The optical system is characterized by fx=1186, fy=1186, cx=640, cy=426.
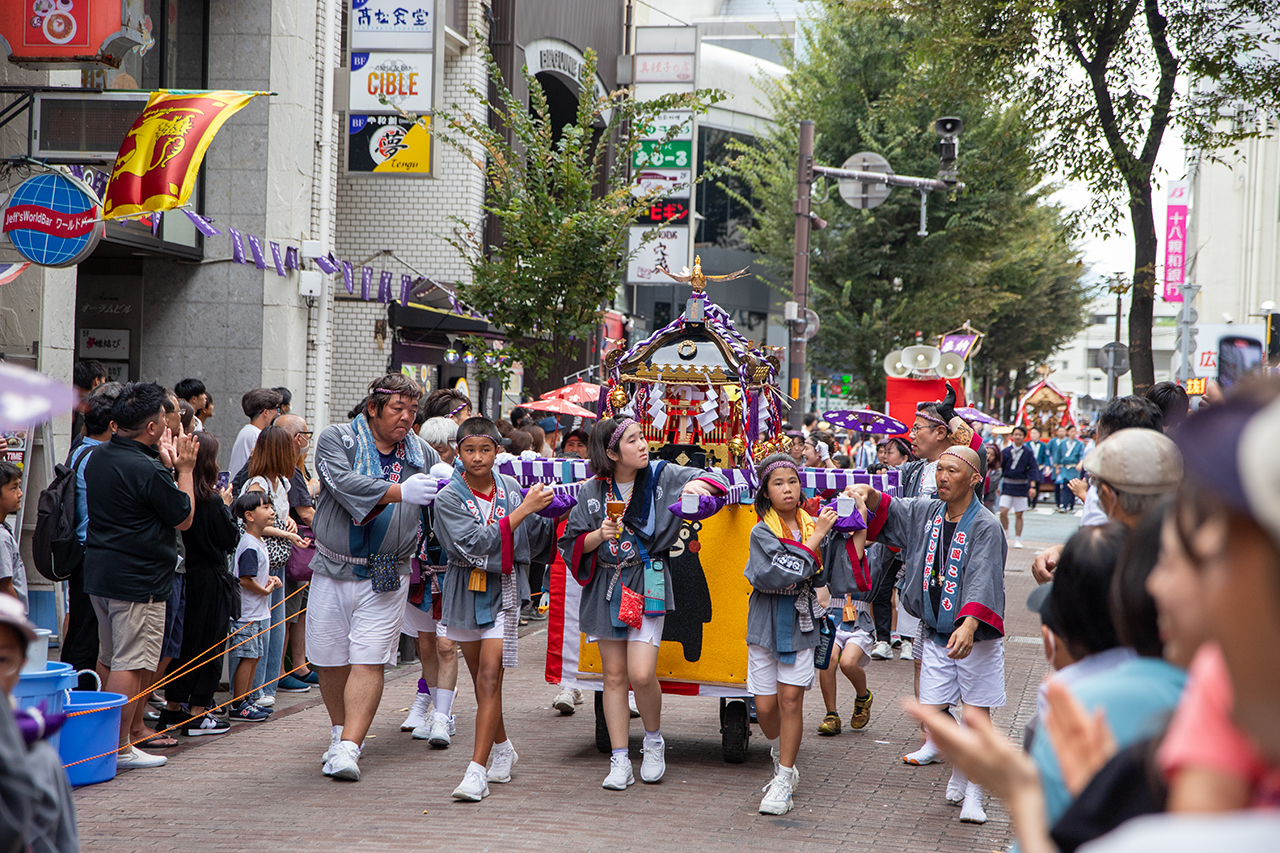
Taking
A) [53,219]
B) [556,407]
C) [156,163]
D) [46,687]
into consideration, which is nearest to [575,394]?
[556,407]

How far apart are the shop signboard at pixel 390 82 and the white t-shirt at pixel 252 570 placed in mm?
7589

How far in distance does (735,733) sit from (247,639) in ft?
10.7

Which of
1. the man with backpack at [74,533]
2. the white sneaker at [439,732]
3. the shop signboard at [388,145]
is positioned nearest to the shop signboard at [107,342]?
the shop signboard at [388,145]

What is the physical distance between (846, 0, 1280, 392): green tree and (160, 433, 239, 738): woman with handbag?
8.71 m

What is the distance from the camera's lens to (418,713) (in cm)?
762

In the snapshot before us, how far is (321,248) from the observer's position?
14234mm

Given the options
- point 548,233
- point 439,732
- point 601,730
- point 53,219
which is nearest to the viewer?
point 601,730

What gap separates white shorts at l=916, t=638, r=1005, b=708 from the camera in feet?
19.3

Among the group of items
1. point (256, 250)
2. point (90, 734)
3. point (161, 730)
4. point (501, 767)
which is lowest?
point (161, 730)

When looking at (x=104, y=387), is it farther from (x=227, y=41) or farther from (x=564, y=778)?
(x=227, y=41)

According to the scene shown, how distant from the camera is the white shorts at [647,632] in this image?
6277mm

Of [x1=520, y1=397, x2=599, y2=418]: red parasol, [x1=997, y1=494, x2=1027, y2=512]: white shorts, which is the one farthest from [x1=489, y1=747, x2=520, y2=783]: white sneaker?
[x1=997, y1=494, x2=1027, y2=512]: white shorts

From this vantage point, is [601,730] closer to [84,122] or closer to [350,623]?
[350,623]

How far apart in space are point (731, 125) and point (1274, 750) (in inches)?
1581
